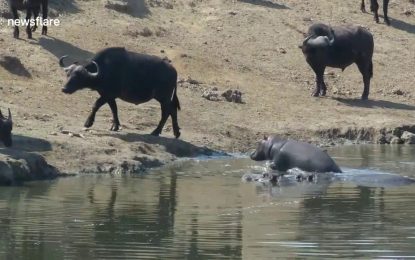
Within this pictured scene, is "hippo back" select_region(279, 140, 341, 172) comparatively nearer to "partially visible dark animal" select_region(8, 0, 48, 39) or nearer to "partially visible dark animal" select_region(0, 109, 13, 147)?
"partially visible dark animal" select_region(0, 109, 13, 147)

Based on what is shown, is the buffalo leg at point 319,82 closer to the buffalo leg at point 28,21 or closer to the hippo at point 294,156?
the buffalo leg at point 28,21

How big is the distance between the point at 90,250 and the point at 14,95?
11.1 metres

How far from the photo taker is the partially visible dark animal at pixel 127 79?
22.3 m

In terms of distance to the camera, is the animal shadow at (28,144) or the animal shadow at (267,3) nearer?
the animal shadow at (28,144)

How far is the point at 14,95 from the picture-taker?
23.9 meters

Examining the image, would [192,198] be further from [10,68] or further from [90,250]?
[10,68]

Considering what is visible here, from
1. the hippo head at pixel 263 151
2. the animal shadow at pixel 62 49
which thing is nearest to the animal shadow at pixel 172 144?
the hippo head at pixel 263 151

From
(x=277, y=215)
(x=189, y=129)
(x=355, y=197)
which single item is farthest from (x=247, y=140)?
(x=277, y=215)

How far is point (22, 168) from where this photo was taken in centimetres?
1812

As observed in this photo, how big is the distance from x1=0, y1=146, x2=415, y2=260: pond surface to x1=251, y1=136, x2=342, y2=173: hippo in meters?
0.30

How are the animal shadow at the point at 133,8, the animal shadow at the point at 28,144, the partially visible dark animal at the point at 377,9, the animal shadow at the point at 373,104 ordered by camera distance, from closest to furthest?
the animal shadow at the point at 28,144 < the animal shadow at the point at 373,104 < the animal shadow at the point at 133,8 < the partially visible dark animal at the point at 377,9

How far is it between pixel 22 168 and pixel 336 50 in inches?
482

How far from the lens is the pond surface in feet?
43.6

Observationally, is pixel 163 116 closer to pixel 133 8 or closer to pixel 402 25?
pixel 133 8
